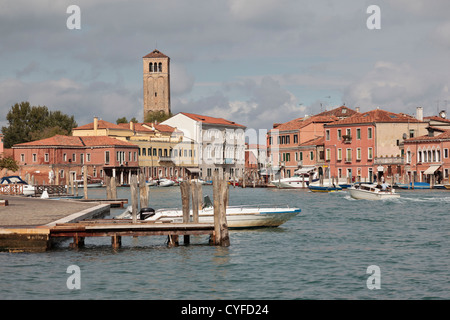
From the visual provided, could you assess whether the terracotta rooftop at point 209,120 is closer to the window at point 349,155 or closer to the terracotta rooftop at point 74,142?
the terracotta rooftop at point 74,142

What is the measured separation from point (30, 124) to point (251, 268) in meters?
95.1

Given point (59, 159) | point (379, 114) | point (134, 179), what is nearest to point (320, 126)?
point (379, 114)

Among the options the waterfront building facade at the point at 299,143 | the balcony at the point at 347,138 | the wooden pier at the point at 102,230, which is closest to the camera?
the wooden pier at the point at 102,230

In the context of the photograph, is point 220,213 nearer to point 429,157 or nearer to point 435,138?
point 435,138

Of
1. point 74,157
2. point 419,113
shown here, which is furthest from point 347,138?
point 74,157

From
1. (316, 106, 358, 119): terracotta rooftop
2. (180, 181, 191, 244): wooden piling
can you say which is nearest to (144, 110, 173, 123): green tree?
(316, 106, 358, 119): terracotta rooftop

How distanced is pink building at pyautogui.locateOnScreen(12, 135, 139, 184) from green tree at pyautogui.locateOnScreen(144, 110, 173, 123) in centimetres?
3158

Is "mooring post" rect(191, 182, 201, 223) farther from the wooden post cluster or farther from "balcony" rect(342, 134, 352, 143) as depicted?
"balcony" rect(342, 134, 352, 143)

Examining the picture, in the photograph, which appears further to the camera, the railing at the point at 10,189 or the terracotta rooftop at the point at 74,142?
the terracotta rooftop at the point at 74,142

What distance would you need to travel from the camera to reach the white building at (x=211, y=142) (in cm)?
11281

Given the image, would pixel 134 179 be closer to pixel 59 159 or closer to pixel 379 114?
pixel 379 114

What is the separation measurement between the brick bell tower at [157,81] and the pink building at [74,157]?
39.0 metres

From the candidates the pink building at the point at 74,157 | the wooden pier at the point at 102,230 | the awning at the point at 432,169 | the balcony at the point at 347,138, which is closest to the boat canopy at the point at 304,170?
the balcony at the point at 347,138

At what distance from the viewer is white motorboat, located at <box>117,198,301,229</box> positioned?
27266 mm
